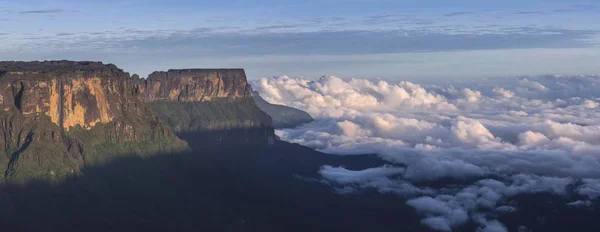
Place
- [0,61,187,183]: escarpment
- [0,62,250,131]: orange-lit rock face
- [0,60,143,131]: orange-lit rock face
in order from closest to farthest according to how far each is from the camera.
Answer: [0,61,187,183]: escarpment < [0,60,143,131]: orange-lit rock face < [0,62,250,131]: orange-lit rock face

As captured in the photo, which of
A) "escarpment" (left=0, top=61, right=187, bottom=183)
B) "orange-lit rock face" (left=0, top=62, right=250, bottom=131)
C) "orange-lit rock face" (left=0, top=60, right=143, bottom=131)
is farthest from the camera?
"orange-lit rock face" (left=0, top=62, right=250, bottom=131)

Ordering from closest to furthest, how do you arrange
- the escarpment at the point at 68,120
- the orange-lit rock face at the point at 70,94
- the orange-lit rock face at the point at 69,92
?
the escarpment at the point at 68,120 < the orange-lit rock face at the point at 70,94 < the orange-lit rock face at the point at 69,92

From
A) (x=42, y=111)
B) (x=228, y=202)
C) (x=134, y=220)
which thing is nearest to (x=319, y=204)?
(x=228, y=202)

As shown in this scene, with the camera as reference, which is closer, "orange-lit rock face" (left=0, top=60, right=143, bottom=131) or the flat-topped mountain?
the flat-topped mountain

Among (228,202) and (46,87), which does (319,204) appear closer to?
(228,202)

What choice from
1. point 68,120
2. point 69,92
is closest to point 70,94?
point 69,92

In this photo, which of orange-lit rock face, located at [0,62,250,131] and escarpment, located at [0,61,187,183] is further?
orange-lit rock face, located at [0,62,250,131]
